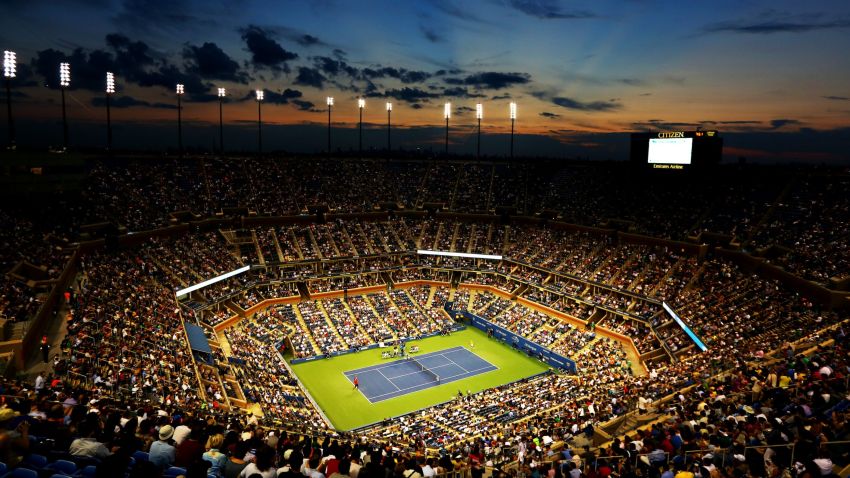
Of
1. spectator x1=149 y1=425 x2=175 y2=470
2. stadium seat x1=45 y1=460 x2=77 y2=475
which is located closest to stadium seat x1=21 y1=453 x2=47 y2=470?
stadium seat x1=45 y1=460 x2=77 y2=475

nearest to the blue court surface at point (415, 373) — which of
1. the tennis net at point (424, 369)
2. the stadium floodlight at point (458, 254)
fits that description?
the tennis net at point (424, 369)

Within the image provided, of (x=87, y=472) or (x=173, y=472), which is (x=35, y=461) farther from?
(x=173, y=472)

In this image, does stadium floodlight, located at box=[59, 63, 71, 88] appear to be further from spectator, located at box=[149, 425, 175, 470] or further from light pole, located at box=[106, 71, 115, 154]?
spectator, located at box=[149, 425, 175, 470]

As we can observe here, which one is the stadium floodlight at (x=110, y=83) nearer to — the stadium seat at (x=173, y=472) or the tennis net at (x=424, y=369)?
the tennis net at (x=424, y=369)

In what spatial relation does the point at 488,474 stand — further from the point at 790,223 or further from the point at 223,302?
the point at 790,223

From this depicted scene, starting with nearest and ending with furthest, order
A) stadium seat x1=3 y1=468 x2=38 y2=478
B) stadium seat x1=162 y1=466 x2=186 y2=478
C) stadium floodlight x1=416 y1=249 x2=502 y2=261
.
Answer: stadium seat x1=3 y1=468 x2=38 y2=478, stadium seat x1=162 y1=466 x2=186 y2=478, stadium floodlight x1=416 y1=249 x2=502 y2=261

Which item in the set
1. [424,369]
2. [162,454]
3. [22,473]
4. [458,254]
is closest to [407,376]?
[424,369]
